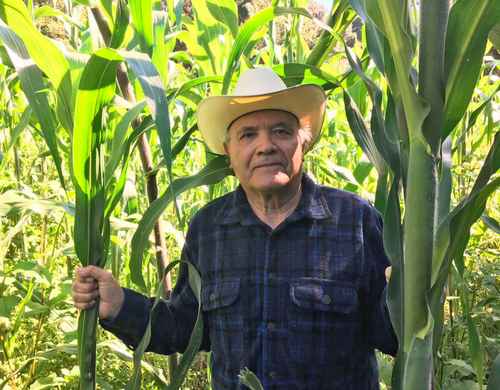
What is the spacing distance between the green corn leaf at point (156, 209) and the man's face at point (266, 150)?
0.16ft

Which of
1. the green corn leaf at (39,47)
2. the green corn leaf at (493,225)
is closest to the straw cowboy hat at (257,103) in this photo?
the green corn leaf at (39,47)

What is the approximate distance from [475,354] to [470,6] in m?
0.61

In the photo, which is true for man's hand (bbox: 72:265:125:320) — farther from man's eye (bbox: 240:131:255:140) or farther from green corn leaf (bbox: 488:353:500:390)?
green corn leaf (bbox: 488:353:500:390)

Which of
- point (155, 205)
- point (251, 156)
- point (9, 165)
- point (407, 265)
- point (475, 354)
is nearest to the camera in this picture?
point (407, 265)

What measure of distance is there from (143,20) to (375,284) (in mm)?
711

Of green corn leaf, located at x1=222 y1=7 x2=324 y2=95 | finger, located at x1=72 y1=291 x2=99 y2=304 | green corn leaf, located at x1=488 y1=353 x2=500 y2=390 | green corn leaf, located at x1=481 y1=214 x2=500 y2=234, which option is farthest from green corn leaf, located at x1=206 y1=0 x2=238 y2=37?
green corn leaf, located at x1=488 y1=353 x2=500 y2=390

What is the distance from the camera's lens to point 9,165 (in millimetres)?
2504

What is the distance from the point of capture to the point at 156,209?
1.12 m

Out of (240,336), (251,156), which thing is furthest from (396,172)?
(240,336)

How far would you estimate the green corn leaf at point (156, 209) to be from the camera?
1120 millimetres

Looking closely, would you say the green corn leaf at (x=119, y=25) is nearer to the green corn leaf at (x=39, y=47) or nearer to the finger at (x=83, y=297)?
the green corn leaf at (x=39, y=47)

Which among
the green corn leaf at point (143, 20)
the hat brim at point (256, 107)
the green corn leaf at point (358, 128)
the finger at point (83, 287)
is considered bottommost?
the finger at point (83, 287)

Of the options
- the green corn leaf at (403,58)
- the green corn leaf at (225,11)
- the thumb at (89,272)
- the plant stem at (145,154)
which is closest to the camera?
the green corn leaf at (403,58)

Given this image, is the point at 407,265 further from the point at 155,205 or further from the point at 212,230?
the point at 212,230
